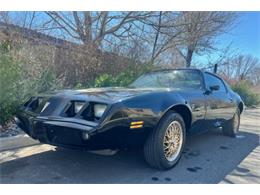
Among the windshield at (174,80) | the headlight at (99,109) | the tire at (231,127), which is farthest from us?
the tire at (231,127)

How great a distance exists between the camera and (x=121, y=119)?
2705 millimetres

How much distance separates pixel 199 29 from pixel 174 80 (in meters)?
8.12

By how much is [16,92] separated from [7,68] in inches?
17.0

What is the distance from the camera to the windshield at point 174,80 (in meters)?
4.14

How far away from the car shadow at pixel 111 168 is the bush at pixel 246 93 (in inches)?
464

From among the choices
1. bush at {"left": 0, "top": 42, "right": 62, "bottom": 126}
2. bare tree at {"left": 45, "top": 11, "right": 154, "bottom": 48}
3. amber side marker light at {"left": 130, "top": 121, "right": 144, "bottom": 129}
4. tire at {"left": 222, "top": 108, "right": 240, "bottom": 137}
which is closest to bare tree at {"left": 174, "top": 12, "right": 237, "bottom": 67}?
bare tree at {"left": 45, "top": 11, "right": 154, "bottom": 48}

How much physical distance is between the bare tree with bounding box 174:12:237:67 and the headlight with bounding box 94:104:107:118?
29.2 feet

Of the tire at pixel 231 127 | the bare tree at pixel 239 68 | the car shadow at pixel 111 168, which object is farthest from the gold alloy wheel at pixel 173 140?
the bare tree at pixel 239 68

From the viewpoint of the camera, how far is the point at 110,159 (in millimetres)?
3525

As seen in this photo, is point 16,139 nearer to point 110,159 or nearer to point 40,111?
point 40,111

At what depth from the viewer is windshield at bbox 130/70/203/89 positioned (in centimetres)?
414

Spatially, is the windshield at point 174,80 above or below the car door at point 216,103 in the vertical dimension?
above

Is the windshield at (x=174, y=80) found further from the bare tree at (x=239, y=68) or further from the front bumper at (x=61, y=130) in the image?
the bare tree at (x=239, y=68)

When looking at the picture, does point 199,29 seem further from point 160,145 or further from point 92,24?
point 160,145
